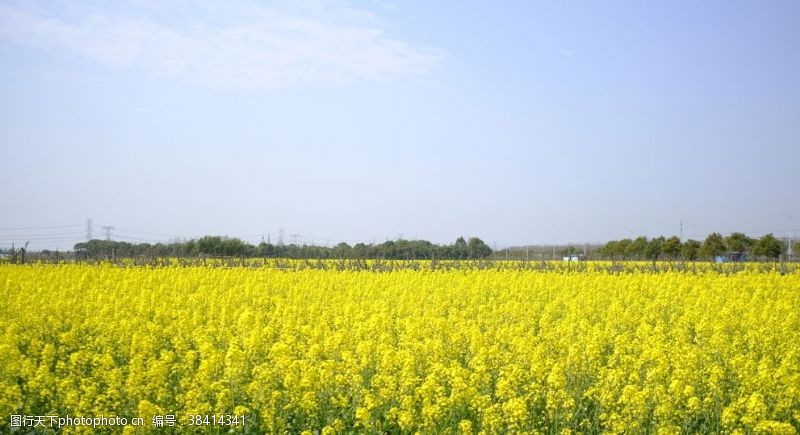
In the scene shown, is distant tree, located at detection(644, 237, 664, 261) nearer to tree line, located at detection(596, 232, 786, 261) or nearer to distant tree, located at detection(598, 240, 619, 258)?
tree line, located at detection(596, 232, 786, 261)

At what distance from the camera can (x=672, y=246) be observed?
4888 cm

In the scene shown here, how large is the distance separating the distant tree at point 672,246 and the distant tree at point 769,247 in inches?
193

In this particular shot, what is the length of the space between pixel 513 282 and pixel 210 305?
8252 millimetres

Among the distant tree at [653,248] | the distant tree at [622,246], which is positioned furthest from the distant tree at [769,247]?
the distant tree at [622,246]

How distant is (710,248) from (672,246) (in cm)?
329

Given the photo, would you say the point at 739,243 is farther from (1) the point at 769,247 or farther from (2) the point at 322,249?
(2) the point at 322,249

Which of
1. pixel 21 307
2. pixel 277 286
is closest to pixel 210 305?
pixel 21 307

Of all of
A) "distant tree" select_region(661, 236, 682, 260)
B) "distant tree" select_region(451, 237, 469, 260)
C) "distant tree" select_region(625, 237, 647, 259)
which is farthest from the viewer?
"distant tree" select_region(625, 237, 647, 259)

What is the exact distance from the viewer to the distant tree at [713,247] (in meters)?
45.5

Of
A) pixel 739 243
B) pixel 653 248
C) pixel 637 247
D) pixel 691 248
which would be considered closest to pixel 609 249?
pixel 637 247

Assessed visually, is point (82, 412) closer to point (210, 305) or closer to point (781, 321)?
point (210, 305)

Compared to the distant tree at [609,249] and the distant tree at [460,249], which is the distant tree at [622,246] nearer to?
the distant tree at [609,249]

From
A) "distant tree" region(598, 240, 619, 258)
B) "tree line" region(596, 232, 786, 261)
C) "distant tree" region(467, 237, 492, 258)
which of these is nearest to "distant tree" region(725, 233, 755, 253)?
"tree line" region(596, 232, 786, 261)

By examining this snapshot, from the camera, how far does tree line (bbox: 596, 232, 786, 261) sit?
4447 cm
